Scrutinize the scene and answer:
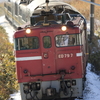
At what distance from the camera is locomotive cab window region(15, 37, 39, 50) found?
867cm

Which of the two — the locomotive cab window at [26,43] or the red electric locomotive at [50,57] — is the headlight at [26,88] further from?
the locomotive cab window at [26,43]

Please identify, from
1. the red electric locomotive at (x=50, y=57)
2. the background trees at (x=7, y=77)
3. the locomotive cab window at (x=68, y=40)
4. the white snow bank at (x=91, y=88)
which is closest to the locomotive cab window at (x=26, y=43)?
the red electric locomotive at (x=50, y=57)

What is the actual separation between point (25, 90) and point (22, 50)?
135cm

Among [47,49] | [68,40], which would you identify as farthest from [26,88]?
[68,40]

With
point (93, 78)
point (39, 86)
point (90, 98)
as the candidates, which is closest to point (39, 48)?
point (39, 86)

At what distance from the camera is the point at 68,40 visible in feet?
28.3

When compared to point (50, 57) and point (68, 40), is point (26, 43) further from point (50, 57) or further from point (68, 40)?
point (68, 40)

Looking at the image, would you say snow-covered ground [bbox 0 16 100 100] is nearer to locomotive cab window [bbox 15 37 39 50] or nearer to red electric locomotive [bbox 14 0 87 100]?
red electric locomotive [bbox 14 0 87 100]

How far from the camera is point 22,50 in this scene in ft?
28.5

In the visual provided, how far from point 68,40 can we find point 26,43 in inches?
53.2

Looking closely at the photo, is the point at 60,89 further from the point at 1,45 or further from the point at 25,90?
the point at 1,45

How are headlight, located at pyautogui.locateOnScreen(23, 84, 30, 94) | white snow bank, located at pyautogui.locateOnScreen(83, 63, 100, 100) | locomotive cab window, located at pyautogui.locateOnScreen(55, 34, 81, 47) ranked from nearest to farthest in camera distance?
locomotive cab window, located at pyautogui.locateOnScreen(55, 34, 81, 47)
headlight, located at pyautogui.locateOnScreen(23, 84, 30, 94)
white snow bank, located at pyautogui.locateOnScreen(83, 63, 100, 100)

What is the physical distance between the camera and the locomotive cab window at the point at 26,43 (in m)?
8.67

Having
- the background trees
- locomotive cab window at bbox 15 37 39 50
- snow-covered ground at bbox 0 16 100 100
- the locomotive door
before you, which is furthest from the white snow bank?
the background trees
